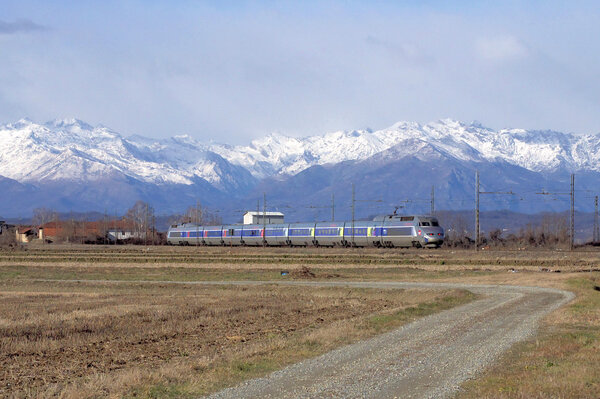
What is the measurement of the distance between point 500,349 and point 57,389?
12.6 m

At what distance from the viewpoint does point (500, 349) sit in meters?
23.4

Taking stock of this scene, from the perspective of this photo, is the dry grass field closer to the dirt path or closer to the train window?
the dirt path

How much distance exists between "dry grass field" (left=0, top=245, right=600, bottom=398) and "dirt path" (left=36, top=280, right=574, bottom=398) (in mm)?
693

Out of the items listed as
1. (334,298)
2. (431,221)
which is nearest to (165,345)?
(334,298)

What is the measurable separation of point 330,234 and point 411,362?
9570 cm

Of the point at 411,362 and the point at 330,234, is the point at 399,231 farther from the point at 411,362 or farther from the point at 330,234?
the point at 411,362

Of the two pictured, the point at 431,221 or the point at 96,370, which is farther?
the point at 431,221

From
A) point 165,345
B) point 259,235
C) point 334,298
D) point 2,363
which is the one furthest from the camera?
point 259,235

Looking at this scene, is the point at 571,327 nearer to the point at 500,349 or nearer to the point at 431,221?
the point at 500,349

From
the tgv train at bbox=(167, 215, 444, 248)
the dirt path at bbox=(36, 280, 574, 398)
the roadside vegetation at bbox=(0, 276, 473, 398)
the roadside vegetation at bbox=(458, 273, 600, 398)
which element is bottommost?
the roadside vegetation at bbox=(0, 276, 473, 398)

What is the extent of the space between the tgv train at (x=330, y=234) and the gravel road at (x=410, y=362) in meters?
70.1

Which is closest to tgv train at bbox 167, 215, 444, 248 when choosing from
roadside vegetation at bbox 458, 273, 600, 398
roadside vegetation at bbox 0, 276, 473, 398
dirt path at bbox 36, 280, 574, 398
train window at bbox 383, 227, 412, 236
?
train window at bbox 383, 227, 412, 236

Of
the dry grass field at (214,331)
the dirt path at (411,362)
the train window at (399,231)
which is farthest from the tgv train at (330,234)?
the dirt path at (411,362)

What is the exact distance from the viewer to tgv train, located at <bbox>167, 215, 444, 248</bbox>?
10354cm
